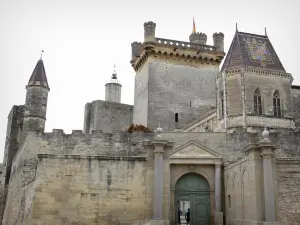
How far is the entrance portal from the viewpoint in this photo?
66.2ft

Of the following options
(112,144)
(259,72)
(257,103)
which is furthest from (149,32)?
(112,144)

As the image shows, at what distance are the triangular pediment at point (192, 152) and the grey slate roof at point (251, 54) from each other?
34.1 ft

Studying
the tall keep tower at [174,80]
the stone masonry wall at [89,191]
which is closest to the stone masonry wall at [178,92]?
the tall keep tower at [174,80]

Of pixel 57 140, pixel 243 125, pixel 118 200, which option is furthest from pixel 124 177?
pixel 243 125

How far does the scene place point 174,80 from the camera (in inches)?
1400

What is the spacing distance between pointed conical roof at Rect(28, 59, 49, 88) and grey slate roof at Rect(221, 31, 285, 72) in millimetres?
13823

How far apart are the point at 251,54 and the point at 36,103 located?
56.0ft

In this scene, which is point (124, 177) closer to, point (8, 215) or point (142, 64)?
point (8, 215)

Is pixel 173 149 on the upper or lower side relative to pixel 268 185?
upper

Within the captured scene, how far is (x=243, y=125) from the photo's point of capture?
2878cm

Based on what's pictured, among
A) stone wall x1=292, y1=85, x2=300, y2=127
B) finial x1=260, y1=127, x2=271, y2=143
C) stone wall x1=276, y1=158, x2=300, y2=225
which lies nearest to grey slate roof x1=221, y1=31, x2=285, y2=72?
stone wall x1=292, y1=85, x2=300, y2=127

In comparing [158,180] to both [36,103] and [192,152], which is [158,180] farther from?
[36,103]

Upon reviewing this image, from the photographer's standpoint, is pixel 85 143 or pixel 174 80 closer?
pixel 85 143

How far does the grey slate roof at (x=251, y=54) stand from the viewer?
30.7 meters
